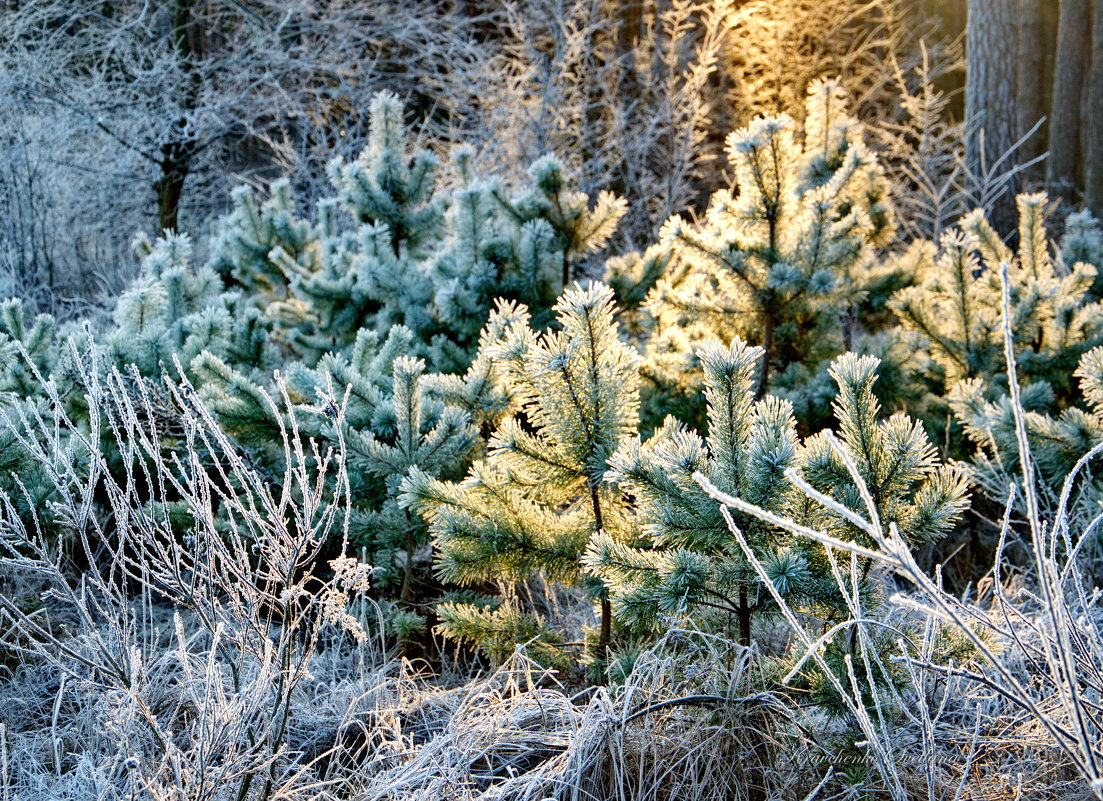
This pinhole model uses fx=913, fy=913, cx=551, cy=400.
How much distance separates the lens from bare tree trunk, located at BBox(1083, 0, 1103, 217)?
760 cm

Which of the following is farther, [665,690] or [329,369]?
[329,369]

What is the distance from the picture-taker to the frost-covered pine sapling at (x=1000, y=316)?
344 cm

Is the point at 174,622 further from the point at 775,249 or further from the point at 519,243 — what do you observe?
the point at 775,249

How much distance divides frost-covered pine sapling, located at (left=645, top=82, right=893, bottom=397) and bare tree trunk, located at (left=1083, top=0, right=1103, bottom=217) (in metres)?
5.15

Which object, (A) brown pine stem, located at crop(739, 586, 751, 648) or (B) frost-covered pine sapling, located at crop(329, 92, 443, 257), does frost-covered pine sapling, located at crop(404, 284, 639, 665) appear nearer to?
(A) brown pine stem, located at crop(739, 586, 751, 648)

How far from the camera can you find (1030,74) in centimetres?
→ 796

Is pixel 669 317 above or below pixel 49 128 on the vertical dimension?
below

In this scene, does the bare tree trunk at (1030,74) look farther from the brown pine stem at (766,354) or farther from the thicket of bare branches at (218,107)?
the brown pine stem at (766,354)

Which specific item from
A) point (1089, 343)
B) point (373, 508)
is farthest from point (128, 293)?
point (1089, 343)

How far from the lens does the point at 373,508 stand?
10.0 ft

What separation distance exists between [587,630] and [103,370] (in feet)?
6.73

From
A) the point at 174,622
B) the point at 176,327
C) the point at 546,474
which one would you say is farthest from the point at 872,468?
the point at 176,327

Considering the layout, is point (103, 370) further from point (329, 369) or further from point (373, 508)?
point (373, 508)

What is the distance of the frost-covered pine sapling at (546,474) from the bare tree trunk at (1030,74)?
6.82 meters
